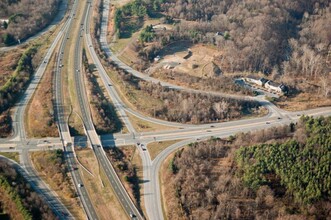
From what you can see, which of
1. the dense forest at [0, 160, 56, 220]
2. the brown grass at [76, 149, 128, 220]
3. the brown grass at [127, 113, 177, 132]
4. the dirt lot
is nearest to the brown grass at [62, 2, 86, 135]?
the brown grass at [76, 149, 128, 220]

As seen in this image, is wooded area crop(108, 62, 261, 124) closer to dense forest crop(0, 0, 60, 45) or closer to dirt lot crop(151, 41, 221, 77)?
dirt lot crop(151, 41, 221, 77)

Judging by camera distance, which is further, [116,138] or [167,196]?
[116,138]

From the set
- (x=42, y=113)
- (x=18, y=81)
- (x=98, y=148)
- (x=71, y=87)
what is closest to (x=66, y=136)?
(x=98, y=148)

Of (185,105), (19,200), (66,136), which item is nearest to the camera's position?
(19,200)

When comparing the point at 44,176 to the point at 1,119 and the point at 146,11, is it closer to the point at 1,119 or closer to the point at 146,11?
the point at 1,119

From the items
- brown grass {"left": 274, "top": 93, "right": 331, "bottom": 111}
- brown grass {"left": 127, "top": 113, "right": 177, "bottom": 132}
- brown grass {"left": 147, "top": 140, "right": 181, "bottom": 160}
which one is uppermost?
brown grass {"left": 274, "top": 93, "right": 331, "bottom": 111}

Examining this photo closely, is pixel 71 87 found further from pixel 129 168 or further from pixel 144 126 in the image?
pixel 129 168

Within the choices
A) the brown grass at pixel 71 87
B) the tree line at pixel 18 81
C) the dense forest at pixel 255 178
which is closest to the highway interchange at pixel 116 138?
the brown grass at pixel 71 87
